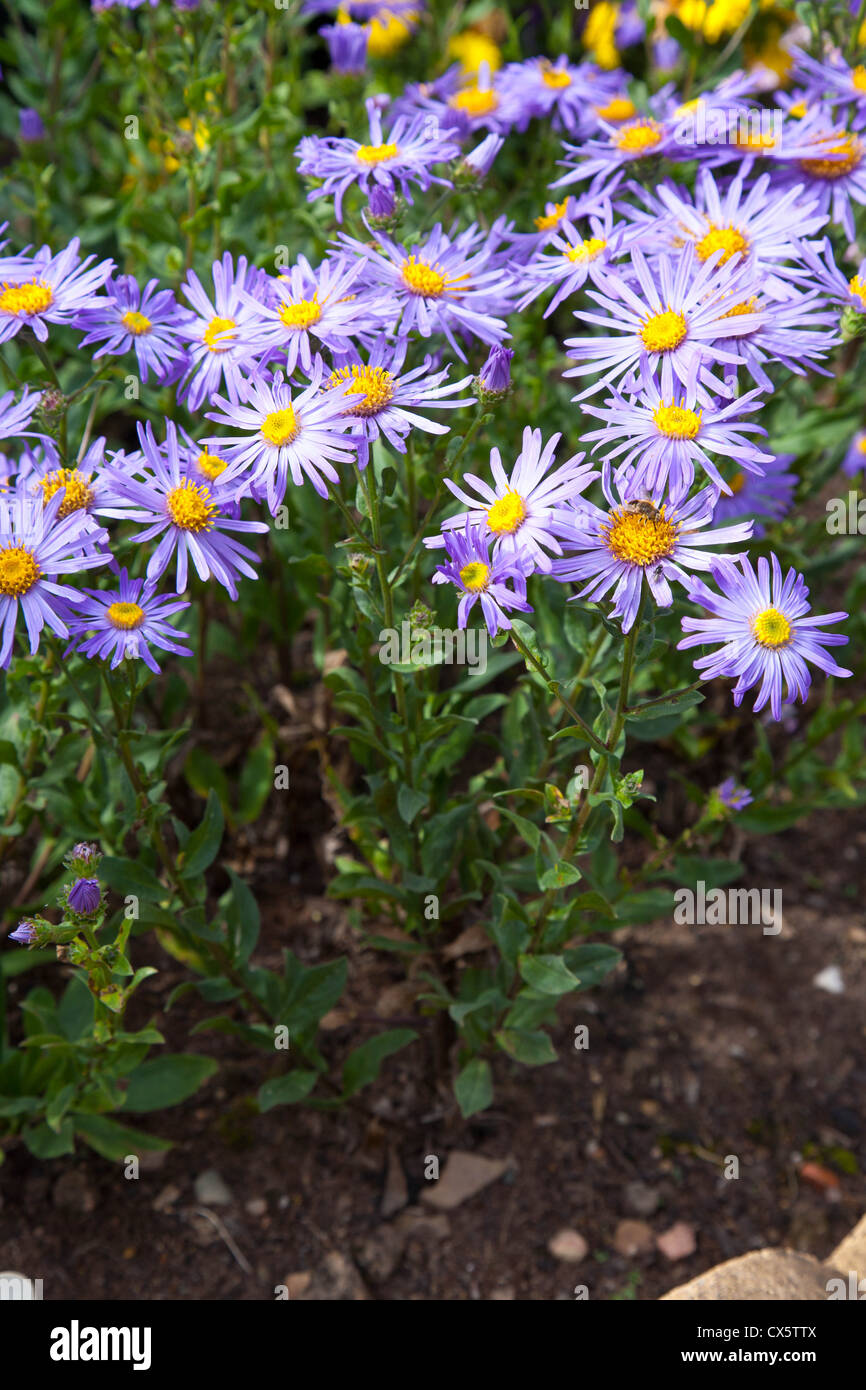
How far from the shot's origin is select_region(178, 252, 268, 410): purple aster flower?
7.90ft

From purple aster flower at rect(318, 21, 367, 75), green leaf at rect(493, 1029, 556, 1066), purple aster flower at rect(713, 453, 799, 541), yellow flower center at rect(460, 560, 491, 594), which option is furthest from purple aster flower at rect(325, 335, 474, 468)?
purple aster flower at rect(318, 21, 367, 75)

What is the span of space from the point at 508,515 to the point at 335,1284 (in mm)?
2018

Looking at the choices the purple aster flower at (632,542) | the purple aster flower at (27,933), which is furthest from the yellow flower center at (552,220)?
the purple aster flower at (27,933)

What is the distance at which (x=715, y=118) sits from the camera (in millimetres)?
3002

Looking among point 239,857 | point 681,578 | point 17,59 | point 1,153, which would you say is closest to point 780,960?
point 239,857

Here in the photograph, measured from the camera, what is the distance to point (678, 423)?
2129 mm

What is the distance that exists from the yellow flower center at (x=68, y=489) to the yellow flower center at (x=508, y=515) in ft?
2.67

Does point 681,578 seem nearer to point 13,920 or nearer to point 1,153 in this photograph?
point 13,920

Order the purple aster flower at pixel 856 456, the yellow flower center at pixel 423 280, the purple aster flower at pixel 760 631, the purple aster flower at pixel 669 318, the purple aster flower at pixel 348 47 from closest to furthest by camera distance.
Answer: the purple aster flower at pixel 760 631
the purple aster flower at pixel 669 318
the yellow flower center at pixel 423 280
the purple aster flower at pixel 348 47
the purple aster flower at pixel 856 456

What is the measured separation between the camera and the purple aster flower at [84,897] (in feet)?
6.99

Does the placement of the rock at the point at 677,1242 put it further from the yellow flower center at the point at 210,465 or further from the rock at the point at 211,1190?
the yellow flower center at the point at 210,465

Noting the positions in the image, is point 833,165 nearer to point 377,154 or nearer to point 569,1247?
point 377,154

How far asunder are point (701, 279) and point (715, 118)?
37.6 inches

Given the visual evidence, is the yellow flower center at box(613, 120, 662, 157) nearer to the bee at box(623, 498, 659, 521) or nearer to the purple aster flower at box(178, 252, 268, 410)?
the purple aster flower at box(178, 252, 268, 410)
